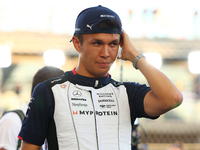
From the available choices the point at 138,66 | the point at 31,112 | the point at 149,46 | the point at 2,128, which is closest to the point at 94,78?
the point at 138,66

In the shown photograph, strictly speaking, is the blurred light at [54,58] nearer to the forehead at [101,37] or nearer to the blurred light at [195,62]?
the blurred light at [195,62]

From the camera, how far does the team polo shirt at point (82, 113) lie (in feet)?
3.82

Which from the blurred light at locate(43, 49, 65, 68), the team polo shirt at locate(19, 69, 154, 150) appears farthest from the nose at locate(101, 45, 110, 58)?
the blurred light at locate(43, 49, 65, 68)

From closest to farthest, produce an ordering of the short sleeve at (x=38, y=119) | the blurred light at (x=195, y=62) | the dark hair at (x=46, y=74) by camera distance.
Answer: the short sleeve at (x=38, y=119), the dark hair at (x=46, y=74), the blurred light at (x=195, y=62)

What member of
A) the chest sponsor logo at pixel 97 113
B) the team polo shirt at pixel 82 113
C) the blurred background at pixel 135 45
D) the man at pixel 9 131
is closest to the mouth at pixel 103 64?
the team polo shirt at pixel 82 113

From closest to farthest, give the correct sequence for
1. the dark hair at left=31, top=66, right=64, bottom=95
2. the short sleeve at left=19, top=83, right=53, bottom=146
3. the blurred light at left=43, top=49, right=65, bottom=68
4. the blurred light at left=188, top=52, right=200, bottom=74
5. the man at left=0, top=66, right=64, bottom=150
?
1. the short sleeve at left=19, top=83, right=53, bottom=146
2. the man at left=0, top=66, right=64, bottom=150
3. the dark hair at left=31, top=66, right=64, bottom=95
4. the blurred light at left=43, top=49, right=65, bottom=68
5. the blurred light at left=188, top=52, right=200, bottom=74

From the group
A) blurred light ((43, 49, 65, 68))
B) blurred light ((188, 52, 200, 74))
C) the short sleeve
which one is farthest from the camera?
blurred light ((188, 52, 200, 74))

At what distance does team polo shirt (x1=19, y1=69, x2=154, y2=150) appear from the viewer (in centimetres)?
116

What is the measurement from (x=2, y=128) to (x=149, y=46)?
6829mm

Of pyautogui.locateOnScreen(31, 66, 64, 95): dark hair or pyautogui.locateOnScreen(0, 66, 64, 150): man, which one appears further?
pyautogui.locateOnScreen(31, 66, 64, 95): dark hair

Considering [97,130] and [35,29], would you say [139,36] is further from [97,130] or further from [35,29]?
[97,130]

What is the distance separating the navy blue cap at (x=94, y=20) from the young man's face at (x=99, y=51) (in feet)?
0.08

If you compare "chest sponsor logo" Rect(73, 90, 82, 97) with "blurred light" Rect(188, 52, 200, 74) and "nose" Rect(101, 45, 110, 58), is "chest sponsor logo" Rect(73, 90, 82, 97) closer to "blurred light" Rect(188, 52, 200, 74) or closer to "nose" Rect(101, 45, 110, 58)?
"nose" Rect(101, 45, 110, 58)

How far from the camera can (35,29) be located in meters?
7.93
